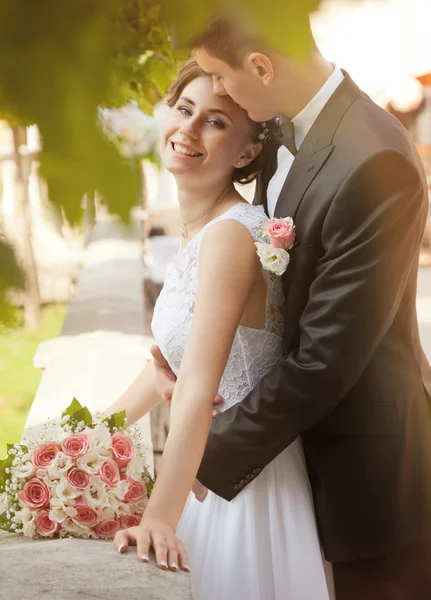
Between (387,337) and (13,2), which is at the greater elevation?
(387,337)

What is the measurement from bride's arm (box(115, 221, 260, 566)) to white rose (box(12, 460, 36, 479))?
1.14 ft

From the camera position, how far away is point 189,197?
219 cm

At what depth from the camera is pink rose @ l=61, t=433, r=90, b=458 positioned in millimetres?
1913

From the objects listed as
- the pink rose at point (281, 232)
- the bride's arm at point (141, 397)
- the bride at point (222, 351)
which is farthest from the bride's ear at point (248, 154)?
the bride's arm at point (141, 397)

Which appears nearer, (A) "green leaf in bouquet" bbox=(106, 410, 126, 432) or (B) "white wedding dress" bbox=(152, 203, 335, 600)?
(B) "white wedding dress" bbox=(152, 203, 335, 600)

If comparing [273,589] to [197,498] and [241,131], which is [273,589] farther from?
[241,131]

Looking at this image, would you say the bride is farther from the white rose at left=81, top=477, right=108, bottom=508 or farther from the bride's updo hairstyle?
the white rose at left=81, top=477, right=108, bottom=508

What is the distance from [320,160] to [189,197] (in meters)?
A: 0.40

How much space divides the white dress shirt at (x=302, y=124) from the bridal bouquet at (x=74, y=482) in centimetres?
73

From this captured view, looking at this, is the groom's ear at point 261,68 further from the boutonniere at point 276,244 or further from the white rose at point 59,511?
the white rose at point 59,511

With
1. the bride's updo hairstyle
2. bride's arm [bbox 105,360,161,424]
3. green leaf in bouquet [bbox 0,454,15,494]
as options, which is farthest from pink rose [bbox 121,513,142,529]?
the bride's updo hairstyle

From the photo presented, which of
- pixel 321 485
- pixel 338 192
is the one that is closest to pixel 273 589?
pixel 321 485

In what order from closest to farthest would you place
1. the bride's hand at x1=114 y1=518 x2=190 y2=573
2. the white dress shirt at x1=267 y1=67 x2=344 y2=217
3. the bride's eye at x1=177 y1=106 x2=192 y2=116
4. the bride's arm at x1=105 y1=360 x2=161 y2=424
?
the bride's hand at x1=114 y1=518 x2=190 y2=573 → the white dress shirt at x1=267 y1=67 x2=344 y2=217 → the bride's eye at x1=177 y1=106 x2=192 y2=116 → the bride's arm at x1=105 y1=360 x2=161 y2=424

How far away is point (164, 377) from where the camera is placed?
2139 mm
